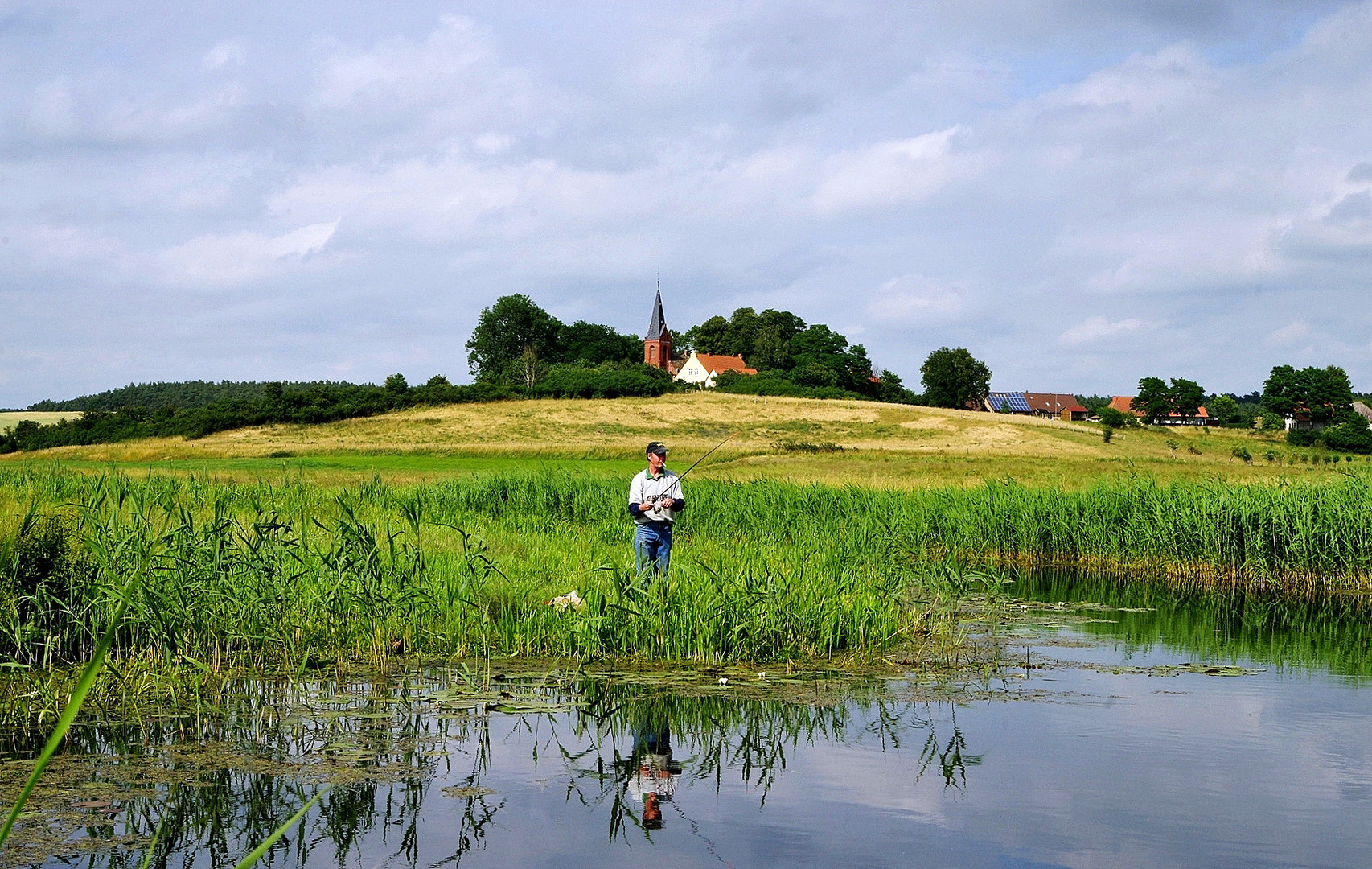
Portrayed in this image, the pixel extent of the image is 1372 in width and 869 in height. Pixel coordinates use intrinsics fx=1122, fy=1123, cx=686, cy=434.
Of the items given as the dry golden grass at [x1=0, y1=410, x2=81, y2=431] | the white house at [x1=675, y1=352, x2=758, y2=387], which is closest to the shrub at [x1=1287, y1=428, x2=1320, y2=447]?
the white house at [x1=675, y1=352, x2=758, y2=387]

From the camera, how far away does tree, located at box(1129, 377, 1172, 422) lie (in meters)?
130

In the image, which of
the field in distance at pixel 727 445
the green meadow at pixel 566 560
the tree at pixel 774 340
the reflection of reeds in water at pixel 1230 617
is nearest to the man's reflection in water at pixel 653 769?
the green meadow at pixel 566 560

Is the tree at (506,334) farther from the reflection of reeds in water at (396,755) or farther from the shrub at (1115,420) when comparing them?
the reflection of reeds in water at (396,755)

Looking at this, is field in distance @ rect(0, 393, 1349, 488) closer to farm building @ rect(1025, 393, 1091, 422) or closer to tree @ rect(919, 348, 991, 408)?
tree @ rect(919, 348, 991, 408)

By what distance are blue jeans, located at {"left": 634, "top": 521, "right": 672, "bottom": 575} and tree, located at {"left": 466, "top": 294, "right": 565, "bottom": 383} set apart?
115 metres

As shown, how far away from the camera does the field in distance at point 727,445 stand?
4256 cm

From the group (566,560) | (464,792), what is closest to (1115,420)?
(566,560)

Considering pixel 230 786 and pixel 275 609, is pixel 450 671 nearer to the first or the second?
pixel 275 609

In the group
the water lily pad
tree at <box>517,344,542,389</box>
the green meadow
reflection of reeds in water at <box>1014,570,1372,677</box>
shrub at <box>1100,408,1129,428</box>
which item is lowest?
reflection of reeds in water at <box>1014,570,1372,677</box>

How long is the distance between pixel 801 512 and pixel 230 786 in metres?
15.4

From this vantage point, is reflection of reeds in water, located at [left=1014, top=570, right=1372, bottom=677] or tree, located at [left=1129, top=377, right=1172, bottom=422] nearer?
reflection of reeds in water, located at [left=1014, top=570, right=1372, bottom=677]

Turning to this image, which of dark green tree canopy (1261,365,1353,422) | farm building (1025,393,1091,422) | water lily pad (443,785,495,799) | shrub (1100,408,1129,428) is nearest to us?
water lily pad (443,785,495,799)

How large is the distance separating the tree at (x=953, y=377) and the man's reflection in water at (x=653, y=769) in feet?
405

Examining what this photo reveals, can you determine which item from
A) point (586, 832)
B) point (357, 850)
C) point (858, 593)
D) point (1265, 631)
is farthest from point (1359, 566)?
point (357, 850)
